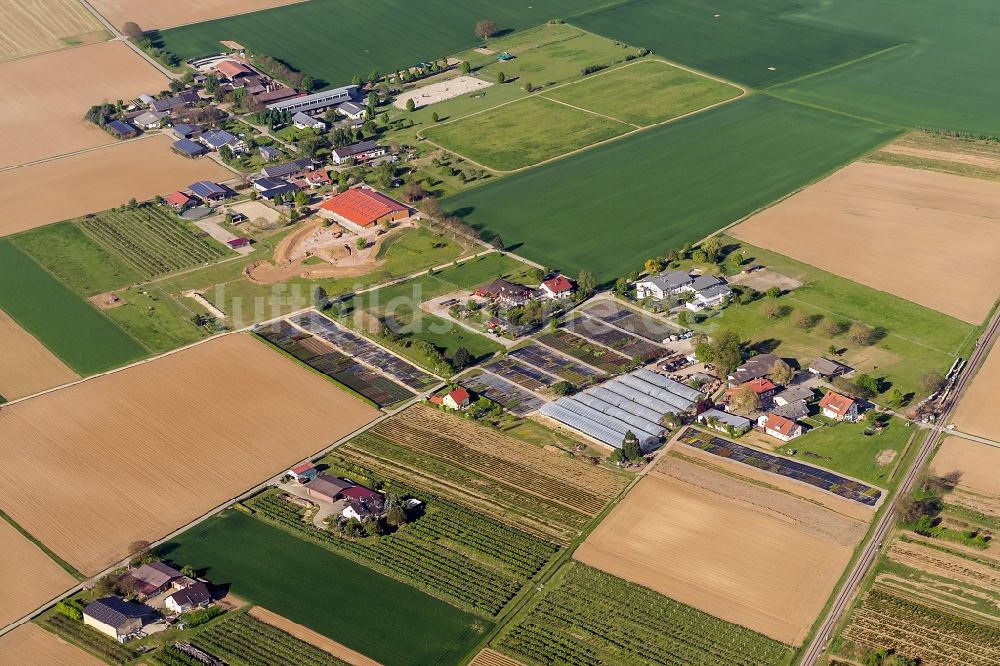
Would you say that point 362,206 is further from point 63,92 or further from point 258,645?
point 258,645

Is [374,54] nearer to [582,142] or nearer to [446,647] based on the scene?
[582,142]

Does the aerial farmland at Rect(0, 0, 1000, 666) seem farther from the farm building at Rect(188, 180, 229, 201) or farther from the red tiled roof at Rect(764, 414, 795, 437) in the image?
the farm building at Rect(188, 180, 229, 201)

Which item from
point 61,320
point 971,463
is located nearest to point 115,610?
point 61,320

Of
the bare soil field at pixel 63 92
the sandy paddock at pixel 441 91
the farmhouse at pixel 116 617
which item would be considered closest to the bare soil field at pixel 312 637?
the farmhouse at pixel 116 617

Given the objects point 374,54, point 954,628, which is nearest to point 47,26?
point 374,54

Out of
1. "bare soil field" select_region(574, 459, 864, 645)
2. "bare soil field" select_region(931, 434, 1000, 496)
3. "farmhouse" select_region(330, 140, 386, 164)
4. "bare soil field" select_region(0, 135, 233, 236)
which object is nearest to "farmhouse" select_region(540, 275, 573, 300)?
"bare soil field" select_region(574, 459, 864, 645)

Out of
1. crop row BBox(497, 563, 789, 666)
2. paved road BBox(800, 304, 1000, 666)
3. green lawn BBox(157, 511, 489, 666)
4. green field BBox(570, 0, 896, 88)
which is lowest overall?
green lawn BBox(157, 511, 489, 666)
